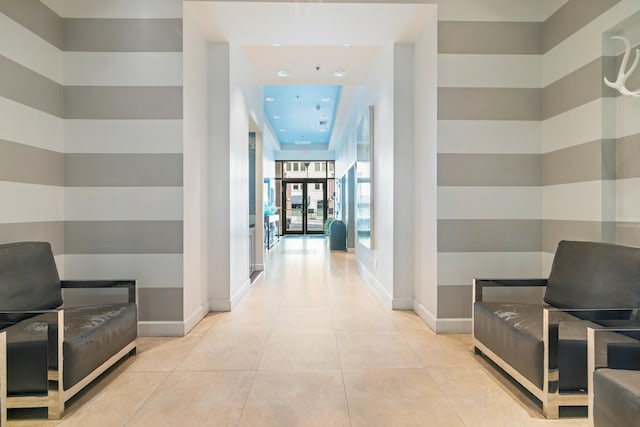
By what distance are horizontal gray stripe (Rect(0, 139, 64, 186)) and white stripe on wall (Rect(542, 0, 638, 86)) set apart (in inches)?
182

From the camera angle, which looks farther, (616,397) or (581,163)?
(581,163)

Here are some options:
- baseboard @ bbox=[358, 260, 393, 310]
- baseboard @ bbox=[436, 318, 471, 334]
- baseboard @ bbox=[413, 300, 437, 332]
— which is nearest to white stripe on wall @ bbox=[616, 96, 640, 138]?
baseboard @ bbox=[436, 318, 471, 334]

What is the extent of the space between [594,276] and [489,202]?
3.93 feet

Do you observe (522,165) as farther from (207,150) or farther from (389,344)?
(207,150)

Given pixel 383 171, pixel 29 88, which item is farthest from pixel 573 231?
pixel 29 88

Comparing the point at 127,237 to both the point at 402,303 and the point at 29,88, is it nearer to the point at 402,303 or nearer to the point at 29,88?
the point at 29,88

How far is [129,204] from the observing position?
347 centimetres

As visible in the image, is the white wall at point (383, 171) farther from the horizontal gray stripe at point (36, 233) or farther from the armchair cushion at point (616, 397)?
the horizontal gray stripe at point (36, 233)

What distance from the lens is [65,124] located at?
344 cm

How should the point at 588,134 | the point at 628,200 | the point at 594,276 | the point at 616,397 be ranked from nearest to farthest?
the point at 616,397 < the point at 594,276 < the point at 628,200 < the point at 588,134

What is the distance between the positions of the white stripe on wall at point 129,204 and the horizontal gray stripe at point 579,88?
3.58m

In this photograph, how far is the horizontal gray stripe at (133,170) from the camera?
11.3 ft

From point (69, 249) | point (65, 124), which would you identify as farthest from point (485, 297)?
point (65, 124)

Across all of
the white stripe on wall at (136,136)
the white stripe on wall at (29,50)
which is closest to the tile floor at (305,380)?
the white stripe on wall at (136,136)
